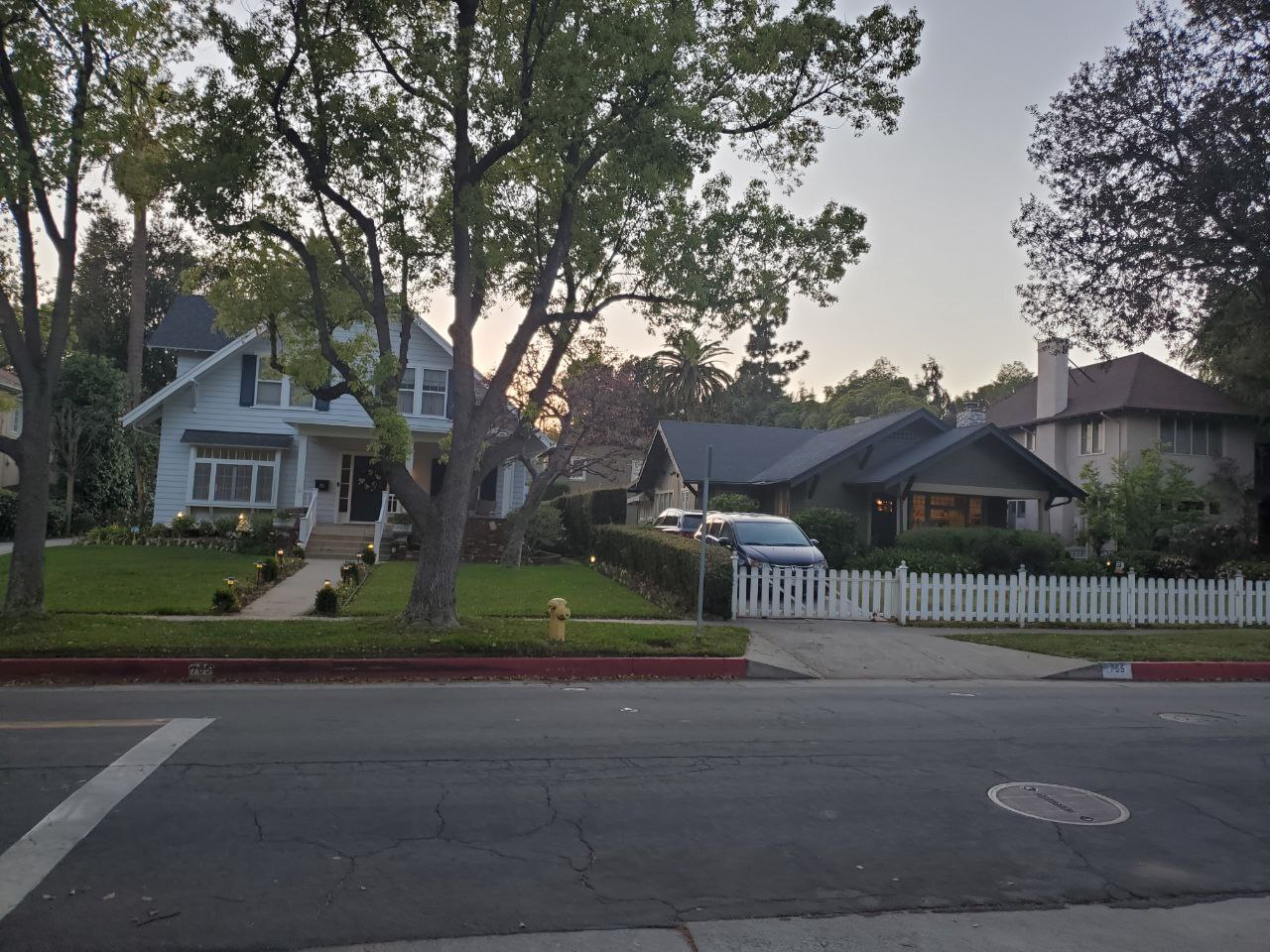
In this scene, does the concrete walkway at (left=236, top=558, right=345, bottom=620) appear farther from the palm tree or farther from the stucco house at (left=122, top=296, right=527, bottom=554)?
the palm tree

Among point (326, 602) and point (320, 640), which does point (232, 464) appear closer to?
point (326, 602)

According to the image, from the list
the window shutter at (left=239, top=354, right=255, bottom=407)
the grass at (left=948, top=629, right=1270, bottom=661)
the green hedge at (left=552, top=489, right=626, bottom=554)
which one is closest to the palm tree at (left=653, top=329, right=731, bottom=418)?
the green hedge at (left=552, top=489, right=626, bottom=554)

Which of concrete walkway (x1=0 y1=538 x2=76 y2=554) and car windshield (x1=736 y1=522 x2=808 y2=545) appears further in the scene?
concrete walkway (x1=0 y1=538 x2=76 y2=554)

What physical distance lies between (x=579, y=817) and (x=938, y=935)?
2111 millimetres

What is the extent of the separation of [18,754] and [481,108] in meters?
9.06

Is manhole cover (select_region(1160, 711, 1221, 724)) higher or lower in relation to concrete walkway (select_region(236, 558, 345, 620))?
lower

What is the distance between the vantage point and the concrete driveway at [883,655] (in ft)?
39.0

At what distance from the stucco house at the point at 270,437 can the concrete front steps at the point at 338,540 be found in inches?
3.0

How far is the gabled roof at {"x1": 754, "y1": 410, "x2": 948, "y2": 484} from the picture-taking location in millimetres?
26953

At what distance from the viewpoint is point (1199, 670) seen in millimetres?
12484

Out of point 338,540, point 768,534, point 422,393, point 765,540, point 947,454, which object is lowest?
point 338,540

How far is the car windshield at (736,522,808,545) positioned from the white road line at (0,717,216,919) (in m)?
12.5

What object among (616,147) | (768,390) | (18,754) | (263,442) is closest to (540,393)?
(616,147)

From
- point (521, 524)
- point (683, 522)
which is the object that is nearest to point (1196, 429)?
point (683, 522)
